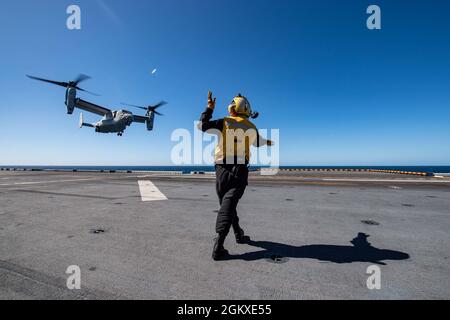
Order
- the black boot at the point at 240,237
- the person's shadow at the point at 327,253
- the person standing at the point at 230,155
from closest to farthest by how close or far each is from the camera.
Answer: the person's shadow at the point at 327,253, the person standing at the point at 230,155, the black boot at the point at 240,237

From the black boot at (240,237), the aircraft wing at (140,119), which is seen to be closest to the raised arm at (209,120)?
the black boot at (240,237)

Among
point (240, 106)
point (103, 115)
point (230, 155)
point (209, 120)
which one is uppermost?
point (103, 115)

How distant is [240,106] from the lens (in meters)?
3.22

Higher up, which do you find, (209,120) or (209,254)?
(209,120)

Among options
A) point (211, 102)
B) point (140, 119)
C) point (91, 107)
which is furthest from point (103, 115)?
point (211, 102)

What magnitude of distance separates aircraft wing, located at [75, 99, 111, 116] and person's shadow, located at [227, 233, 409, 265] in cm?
3308

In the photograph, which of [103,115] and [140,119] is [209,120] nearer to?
[103,115]

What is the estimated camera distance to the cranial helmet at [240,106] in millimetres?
3223

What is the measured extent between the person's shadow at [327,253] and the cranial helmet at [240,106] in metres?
1.93

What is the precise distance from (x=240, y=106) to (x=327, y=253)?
2.31 meters

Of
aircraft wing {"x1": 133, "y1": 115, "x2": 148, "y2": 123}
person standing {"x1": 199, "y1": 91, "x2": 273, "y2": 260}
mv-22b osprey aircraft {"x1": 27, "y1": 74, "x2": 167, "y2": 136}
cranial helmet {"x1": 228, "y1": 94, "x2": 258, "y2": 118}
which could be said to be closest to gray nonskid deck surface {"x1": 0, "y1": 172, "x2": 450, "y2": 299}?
person standing {"x1": 199, "y1": 91, "x2": 273, "y2": 260}

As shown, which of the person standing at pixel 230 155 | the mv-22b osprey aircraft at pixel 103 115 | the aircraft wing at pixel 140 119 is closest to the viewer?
the person standing at pixel 230 155

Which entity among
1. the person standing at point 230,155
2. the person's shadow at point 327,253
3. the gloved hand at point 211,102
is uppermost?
the gloved hand at point 211,102

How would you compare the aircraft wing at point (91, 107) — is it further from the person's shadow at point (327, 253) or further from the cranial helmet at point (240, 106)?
the person's shadow at point (327, 253)
